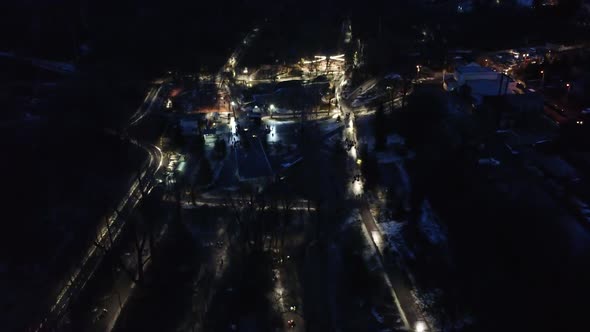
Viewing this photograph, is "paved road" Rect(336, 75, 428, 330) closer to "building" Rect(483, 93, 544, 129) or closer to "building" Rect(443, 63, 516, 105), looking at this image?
"building" Rect(483, 93, 544, 129)

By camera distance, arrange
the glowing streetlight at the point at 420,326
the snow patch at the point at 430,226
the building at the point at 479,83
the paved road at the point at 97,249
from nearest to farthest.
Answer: the glowing streetlight at the point at 420,326 → the paved road at the point at 97,249 → the snow patch at the point at 430,226 → the building at the point at 479,83

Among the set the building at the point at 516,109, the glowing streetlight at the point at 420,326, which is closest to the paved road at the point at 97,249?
the glowing streetlight at the point at 420,326

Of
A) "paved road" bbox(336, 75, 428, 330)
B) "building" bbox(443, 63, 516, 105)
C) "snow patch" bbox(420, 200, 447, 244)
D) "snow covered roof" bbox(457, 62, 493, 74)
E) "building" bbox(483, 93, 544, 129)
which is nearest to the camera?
"paved road" bbox(336, 75, 428, 330)

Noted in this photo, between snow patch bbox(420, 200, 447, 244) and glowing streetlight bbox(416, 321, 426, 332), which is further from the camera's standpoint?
snow patch bbox(420, 200, 447, 244)

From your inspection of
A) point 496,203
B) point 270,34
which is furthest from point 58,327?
point 270,34

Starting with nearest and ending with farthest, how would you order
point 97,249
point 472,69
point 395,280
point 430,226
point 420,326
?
point 420,326 < point 395,280 < point 97,249 < point 430,226 < point 472,69

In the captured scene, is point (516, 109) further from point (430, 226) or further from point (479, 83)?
point (430, 226)

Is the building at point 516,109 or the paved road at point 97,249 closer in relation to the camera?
the paved road at point 97,249

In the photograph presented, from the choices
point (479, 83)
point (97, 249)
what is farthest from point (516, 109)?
point (97, 249)

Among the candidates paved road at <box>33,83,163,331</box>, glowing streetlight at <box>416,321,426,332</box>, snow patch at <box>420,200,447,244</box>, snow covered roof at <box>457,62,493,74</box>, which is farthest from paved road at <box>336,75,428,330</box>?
snow covered roof at <box>457,62,493,74</box>

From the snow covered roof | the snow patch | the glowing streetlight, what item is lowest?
the glowing streetlight

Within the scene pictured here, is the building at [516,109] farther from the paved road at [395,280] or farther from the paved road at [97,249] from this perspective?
the paved road at [97,249]
